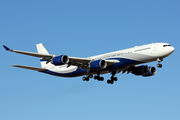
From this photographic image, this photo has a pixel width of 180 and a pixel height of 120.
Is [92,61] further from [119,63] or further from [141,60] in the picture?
[141,60]

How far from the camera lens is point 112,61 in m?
53.2

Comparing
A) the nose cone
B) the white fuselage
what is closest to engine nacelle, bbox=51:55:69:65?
the white fuselage

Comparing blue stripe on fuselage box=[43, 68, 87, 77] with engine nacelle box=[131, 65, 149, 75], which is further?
engine nacelle box=[131, 65, 149, 75]

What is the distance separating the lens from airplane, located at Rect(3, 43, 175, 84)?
1994 inches

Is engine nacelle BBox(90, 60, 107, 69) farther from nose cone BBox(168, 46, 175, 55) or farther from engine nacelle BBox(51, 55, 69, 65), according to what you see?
nose cone BBox(168, 46, 175, 55)

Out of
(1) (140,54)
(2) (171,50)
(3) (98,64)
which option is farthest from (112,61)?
(2) (171,50)

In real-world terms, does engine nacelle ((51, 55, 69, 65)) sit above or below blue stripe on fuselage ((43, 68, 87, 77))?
Answer: above

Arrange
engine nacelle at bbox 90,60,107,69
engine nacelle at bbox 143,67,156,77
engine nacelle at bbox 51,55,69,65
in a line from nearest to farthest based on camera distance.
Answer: engine nacelle at bbox 51,55,69,65
engine nacelle at bbox 90,60,107,69
engine nacelle at bbox 143,67,156,77

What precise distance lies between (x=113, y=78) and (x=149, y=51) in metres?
10.4

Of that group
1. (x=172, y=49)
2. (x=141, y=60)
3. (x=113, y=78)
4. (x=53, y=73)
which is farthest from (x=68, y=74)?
(x=172, y=49)

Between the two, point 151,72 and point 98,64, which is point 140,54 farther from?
point 151,72

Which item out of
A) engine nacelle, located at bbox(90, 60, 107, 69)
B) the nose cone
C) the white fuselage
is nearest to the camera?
the nose cone

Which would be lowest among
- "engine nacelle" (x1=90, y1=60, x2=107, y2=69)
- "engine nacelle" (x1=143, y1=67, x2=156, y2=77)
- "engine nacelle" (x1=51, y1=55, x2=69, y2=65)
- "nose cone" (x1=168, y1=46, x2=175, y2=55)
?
"engine nacelle" (x1=143, y1=67, x2=156, y2=77)

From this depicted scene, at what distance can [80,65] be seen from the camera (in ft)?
181
